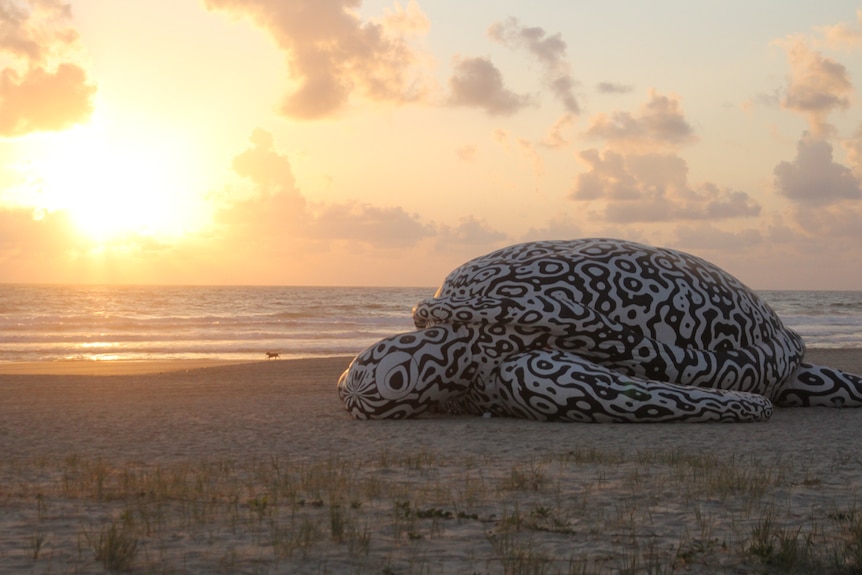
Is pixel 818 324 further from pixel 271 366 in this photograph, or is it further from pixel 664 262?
pixel 664 262

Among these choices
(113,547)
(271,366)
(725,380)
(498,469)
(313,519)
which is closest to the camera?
(113,547)

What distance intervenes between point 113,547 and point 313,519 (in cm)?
114

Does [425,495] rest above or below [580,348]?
below

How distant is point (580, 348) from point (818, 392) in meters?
3.46

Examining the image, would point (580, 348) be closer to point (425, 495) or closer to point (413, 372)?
point (413, 372)

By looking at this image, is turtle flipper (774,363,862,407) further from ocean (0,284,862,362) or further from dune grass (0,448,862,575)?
ocean (0,284,862,362)

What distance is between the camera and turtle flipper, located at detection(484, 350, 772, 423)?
28.2 ft

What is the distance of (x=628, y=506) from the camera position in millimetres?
5172

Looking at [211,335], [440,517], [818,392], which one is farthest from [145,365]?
[440,517]

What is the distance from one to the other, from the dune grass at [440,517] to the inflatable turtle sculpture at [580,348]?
1796mm

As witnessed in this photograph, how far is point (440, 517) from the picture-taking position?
493 cm

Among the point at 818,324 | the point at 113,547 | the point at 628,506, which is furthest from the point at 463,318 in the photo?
the point at 818,324

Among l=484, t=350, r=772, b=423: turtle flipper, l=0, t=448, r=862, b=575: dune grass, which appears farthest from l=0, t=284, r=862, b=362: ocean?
l=0, t=448, r=862, b=575: dune grass

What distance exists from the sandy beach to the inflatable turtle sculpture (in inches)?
10.4
